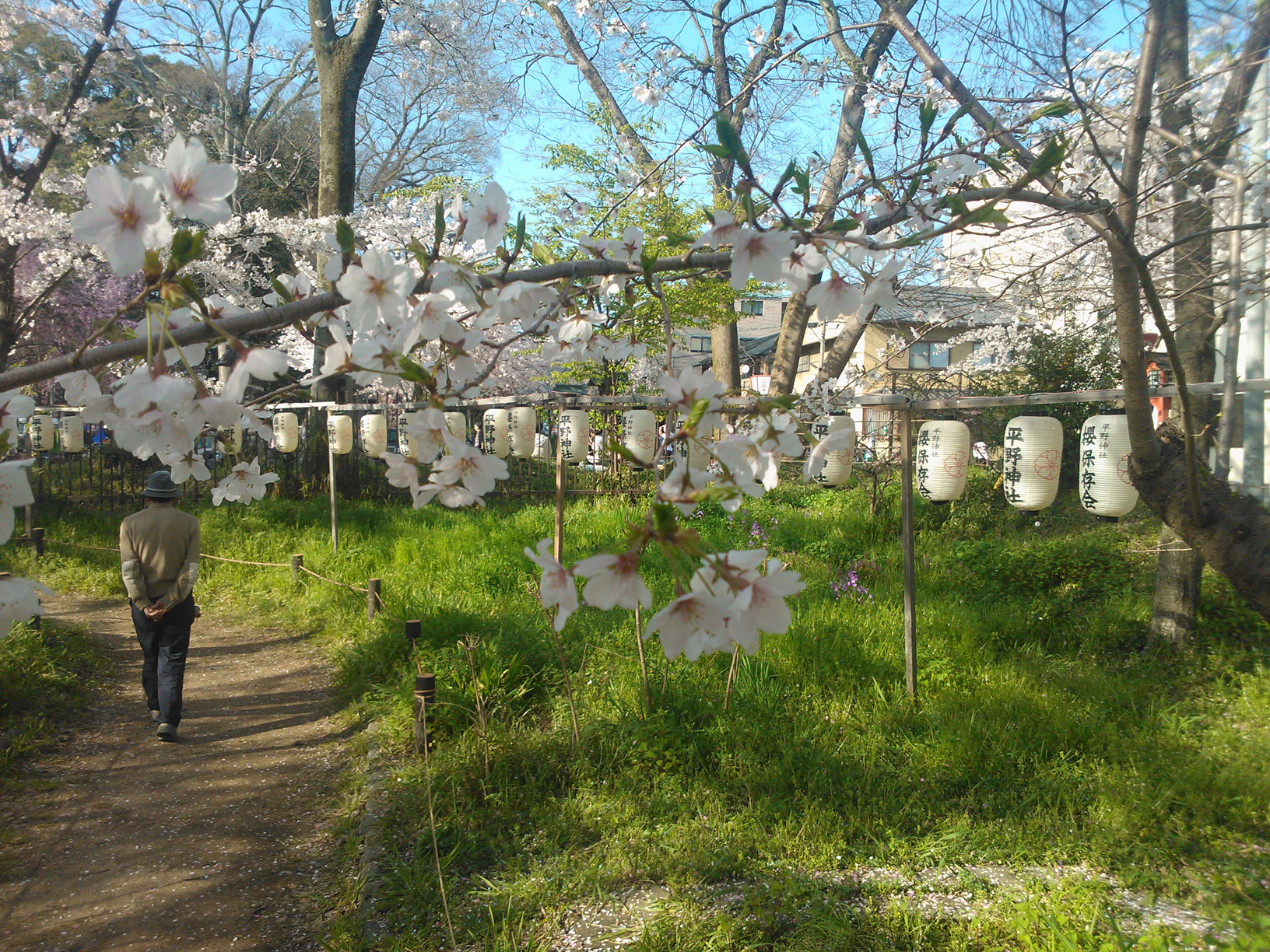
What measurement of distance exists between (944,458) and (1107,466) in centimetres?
80

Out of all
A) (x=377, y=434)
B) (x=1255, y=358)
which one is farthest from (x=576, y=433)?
(x=1255, y=358)

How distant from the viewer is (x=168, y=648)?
4.08 m

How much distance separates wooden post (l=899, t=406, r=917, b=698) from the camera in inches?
146

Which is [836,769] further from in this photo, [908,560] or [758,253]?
[758,253]

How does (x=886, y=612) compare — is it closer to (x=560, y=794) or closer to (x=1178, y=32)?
(x=560, y=794)

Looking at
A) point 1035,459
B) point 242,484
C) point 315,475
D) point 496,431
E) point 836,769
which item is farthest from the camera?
point 315,475

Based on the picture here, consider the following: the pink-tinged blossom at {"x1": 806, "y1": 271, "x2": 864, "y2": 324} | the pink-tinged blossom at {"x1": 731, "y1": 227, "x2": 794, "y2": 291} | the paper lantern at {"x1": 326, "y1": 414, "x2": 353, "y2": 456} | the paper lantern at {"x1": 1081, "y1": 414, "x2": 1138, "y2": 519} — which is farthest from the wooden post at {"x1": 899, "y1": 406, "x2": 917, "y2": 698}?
the paper lantern at {"x1": 326, "y1": 414, "x2": 353, "y2": 456}

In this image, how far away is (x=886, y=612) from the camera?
4.59 m

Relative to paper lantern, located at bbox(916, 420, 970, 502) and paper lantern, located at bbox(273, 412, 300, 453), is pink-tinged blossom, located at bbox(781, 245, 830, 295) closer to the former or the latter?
paper lantern, located at bbox(916, 420, 970, 502)

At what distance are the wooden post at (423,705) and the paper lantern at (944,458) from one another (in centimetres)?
292

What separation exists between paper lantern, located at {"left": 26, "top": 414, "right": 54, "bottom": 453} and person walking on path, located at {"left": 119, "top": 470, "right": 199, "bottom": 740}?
681cm

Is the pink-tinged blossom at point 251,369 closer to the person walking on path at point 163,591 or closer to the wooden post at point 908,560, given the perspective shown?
the wooden post at point 908,560

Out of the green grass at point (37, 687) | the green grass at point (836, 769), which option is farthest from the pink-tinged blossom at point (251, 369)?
the green grass at point (37, 687)

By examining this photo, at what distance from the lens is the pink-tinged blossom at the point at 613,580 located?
898mm
